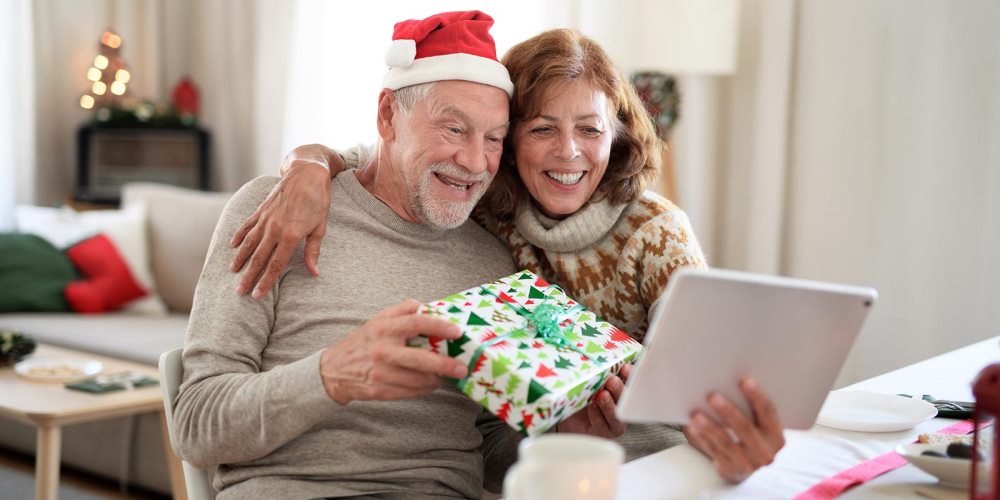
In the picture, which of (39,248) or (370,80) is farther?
(370,80)

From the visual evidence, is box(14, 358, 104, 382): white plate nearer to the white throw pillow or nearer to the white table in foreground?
the white throw pillow

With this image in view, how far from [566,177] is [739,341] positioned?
726mm

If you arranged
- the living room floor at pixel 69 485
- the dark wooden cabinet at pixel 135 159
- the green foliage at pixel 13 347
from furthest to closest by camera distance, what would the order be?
the dark wooden cabinet at pixel 135 159 < the living room floor at pixel 69 485 < the green foliage at pixel 13 347

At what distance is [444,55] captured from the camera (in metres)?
1.73

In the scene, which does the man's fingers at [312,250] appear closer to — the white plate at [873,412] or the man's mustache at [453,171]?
the man's mustache at [453,171]

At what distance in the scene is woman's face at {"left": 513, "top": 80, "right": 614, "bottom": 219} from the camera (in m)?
Answer: 1.70

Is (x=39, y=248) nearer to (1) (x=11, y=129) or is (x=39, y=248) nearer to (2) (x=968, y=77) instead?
(1) (x=11, y=129)

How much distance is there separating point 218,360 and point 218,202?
2.91 metres

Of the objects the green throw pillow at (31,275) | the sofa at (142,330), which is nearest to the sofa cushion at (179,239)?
the sofa at (142,330)

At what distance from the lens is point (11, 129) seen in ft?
17.0

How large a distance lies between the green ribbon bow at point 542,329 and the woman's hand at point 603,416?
16 cm

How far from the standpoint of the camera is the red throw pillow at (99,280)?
409 cm


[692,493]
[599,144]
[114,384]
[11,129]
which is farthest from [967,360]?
[11,129]

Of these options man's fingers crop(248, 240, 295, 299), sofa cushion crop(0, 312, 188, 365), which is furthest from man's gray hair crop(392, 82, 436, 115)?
sofa cushion crop(0, 312, 188, 365)
